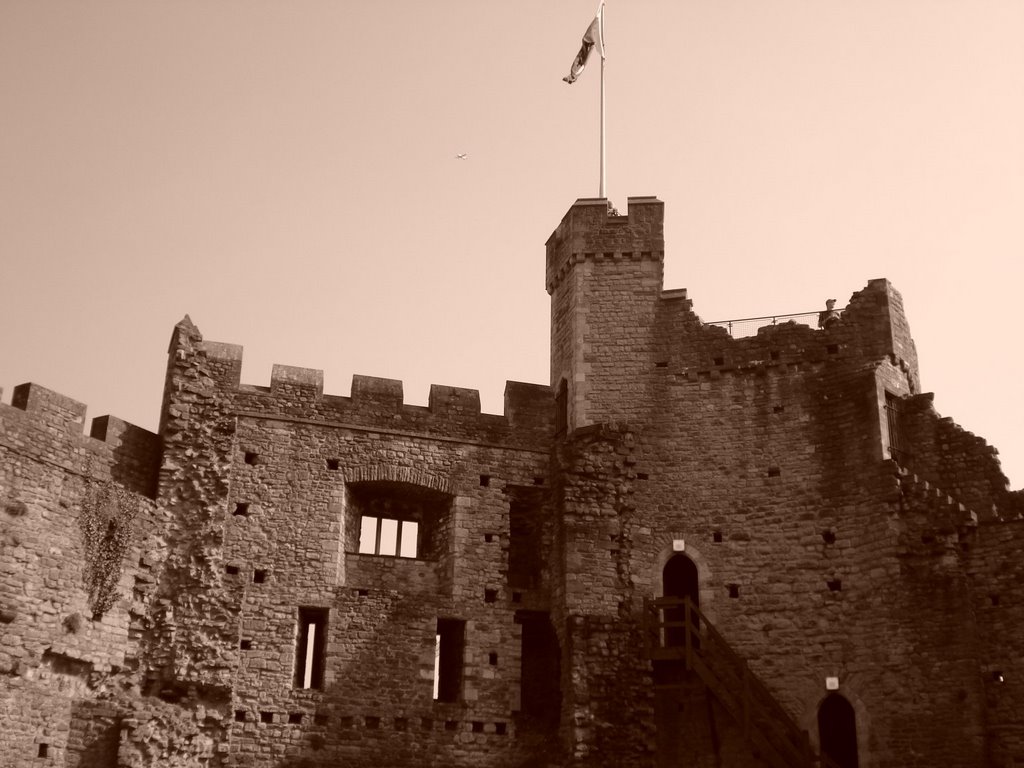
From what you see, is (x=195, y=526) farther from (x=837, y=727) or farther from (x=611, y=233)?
(x=837, y=727)

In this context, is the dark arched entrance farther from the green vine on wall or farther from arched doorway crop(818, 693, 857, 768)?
the green vine on wall

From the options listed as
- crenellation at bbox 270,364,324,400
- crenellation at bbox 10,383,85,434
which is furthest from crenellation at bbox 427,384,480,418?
crenellation at bbox 10,383,85,434

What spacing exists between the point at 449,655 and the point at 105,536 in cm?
605

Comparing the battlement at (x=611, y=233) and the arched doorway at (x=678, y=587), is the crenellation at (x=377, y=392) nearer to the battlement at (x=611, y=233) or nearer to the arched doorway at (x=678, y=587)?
the battlement at (x=611, y=233)

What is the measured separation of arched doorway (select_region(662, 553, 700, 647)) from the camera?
72.5ft

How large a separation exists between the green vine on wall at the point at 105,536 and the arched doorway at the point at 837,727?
10.9 metres

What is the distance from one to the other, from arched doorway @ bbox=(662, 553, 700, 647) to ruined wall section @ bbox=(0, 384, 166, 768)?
814 centimetres

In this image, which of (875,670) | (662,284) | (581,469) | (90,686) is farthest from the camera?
(662,284)

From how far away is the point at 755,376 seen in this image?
23219 millimetres

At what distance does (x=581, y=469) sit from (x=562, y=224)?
508 cm

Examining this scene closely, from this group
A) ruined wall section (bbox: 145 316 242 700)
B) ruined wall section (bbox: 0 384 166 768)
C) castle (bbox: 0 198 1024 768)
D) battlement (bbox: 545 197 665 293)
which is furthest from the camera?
battlement (bbox: 545 197 665 293)

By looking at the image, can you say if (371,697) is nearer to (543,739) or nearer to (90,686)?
(543,739)

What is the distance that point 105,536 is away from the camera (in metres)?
20.1

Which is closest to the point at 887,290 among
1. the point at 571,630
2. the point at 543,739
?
the point at 571,630
